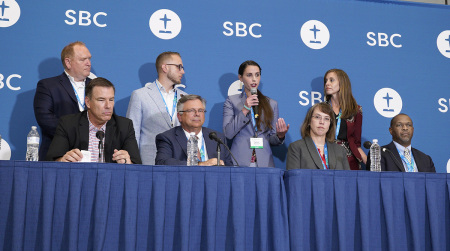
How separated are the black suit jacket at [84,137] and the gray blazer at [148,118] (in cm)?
59

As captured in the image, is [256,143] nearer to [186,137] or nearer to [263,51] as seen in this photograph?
[186,137]

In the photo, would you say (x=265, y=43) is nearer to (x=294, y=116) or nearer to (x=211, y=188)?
(x=294, y=116)

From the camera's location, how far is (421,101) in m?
5.37

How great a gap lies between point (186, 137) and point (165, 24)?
65.3 inches

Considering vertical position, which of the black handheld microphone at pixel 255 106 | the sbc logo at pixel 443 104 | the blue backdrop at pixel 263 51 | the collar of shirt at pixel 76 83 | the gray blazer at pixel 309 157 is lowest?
the gray blazer at pixel 309 157

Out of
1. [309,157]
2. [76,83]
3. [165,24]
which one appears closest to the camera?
[309,157]

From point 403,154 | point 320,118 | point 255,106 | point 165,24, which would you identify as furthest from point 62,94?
point 403,154

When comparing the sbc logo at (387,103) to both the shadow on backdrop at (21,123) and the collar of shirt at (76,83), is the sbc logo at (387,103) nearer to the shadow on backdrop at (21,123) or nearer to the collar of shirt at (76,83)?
the collar of shirt at (76,83)

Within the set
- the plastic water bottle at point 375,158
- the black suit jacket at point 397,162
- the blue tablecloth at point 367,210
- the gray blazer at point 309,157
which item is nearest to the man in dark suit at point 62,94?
the gray blazer at point 309,157

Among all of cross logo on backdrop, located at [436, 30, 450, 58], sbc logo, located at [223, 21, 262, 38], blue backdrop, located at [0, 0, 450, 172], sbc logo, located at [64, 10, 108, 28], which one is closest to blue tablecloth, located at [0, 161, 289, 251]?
blue backdrop, located at [0, 0, 450, 172]

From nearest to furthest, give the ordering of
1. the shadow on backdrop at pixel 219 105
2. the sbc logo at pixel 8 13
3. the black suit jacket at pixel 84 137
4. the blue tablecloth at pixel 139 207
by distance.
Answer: the blue tablecloth at pixel 139 207 < the black suit jacket at pixel 84 137 < the sbc logo at pixel 8 13 < the shadow on backdrop at pixel 219 105

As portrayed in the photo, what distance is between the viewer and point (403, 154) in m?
4.55

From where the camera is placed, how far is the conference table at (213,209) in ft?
8.77

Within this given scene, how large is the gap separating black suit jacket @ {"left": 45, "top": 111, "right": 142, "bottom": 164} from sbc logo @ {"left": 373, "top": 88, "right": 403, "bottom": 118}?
107 inches
